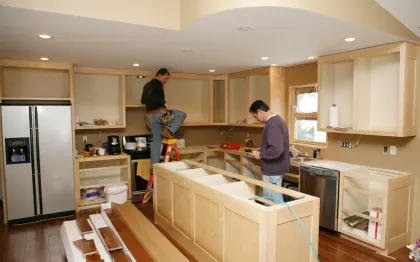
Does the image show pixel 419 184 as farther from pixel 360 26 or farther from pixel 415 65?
pixel 360 26

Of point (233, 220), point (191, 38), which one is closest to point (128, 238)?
point (233, 220)

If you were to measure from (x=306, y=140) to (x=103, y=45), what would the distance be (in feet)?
11.2

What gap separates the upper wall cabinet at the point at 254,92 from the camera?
4.91 metres

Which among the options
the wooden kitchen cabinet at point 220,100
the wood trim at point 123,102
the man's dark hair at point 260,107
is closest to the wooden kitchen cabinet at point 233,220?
the man's dark hair at point 260,107

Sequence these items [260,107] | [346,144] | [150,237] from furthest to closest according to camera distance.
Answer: [346,144] → [260,107] → [150,237]

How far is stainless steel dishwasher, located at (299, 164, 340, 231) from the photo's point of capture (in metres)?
3.55

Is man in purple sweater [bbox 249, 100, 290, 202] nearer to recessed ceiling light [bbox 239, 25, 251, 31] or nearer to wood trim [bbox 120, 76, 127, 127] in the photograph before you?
recessed ceiling light [bbox 239, 25, 251, 31]

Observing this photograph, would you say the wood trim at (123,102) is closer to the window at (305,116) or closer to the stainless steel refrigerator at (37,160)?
the stainless steel refrigerator at (37,160)

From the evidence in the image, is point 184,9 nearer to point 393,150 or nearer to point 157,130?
point 157,130

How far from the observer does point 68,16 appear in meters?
2.35

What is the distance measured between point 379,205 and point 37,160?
15.4 feet

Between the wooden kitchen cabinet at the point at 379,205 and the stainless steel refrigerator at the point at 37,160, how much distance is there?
3857 mm

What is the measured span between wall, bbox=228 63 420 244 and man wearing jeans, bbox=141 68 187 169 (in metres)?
2.10

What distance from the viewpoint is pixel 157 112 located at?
482 centimetres
